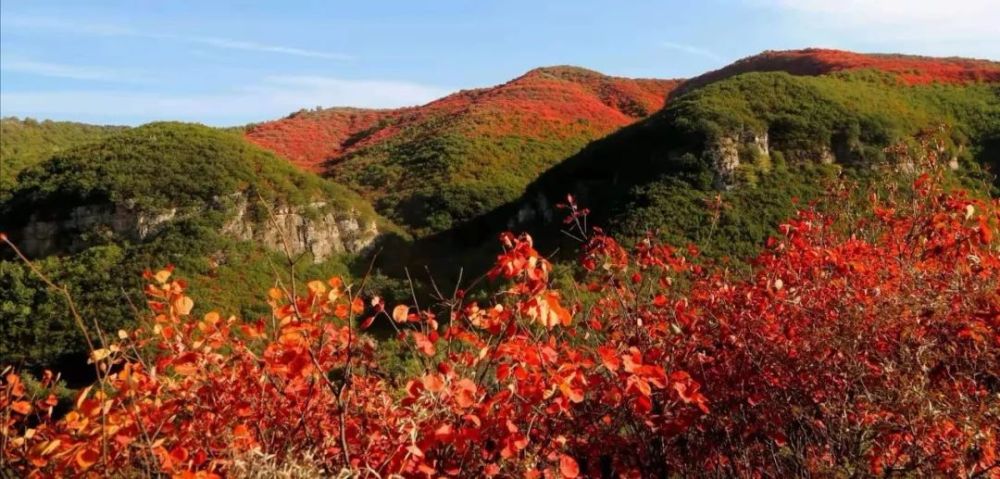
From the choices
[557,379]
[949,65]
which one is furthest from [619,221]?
[949,65]

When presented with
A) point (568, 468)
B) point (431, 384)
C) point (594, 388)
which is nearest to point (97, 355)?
point (431, 384)

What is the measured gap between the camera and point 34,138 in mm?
60969

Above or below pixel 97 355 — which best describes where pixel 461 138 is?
above

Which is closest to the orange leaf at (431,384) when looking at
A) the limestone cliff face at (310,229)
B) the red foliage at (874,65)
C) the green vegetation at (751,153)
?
the green vegetation at (751,153)

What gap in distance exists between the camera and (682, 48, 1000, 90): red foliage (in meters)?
40.8

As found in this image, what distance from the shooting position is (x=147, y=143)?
32.9 m

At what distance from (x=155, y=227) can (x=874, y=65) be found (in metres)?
41.8

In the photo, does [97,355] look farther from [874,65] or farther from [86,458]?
[874,65]

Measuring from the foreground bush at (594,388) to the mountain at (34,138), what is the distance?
45061 mm

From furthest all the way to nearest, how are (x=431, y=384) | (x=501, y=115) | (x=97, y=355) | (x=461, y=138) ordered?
(x=501, y=115) < (x=461, y=138) < (x=431, y=384) < (x=97, y=355)

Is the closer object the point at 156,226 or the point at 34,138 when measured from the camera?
the point at 156,226

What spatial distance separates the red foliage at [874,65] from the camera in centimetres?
4081

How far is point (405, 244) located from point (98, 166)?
14.0 m

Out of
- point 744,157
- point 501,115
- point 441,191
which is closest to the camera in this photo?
point 744,157
